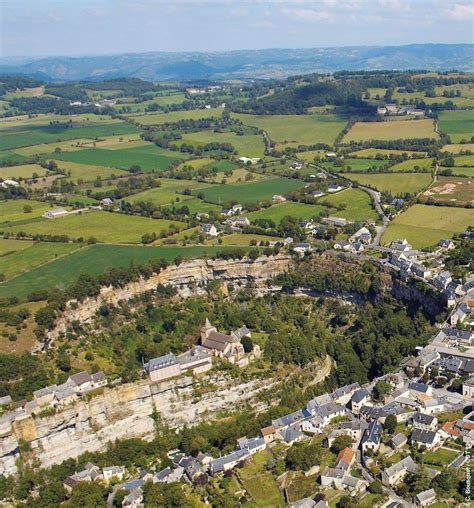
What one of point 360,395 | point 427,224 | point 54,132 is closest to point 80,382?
point 360,395

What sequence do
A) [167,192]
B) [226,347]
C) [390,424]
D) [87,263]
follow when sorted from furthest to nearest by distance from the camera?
1. [167,192]
2. [87,263]
3. [226,347]
4. [390,424]

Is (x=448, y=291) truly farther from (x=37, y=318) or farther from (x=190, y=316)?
(x=37, y=318)

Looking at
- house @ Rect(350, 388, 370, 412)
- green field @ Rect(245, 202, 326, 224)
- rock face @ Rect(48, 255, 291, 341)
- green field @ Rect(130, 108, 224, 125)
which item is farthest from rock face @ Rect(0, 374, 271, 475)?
green field @ Rect(130, 108, 224, 125)

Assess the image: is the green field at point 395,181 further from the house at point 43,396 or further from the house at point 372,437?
the house at point 43,396

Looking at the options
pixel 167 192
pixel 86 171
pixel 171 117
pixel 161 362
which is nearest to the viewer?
pixel 161 362

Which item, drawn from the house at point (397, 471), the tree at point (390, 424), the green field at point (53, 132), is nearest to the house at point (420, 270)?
the tree at point (390, 424)

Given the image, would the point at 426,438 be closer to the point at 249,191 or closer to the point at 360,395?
the point at 360,395

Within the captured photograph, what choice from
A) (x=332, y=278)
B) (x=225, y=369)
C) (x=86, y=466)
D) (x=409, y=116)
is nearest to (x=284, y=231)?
(x=332, y=278)
